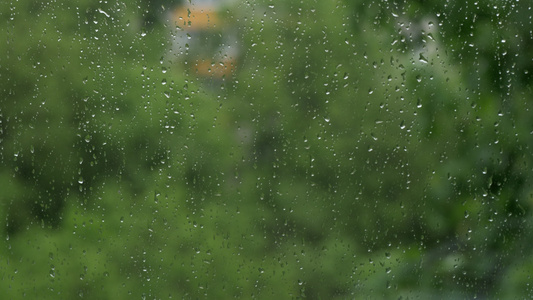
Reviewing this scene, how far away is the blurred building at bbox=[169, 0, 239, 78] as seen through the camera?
42.3 inches

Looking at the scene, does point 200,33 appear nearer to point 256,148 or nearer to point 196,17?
point 196,17

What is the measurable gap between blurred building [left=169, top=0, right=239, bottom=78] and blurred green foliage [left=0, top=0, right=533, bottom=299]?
0.01m

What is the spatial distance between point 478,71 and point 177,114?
21.2 inches

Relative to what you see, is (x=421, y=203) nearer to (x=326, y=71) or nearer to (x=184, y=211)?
(x=326, y=71)

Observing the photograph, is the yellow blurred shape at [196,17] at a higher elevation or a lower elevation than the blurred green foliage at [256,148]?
higher

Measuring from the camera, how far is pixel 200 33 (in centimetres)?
107

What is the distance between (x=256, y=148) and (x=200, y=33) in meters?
0.21

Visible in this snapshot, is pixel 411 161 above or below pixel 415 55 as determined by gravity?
below

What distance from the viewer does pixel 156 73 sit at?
108cm

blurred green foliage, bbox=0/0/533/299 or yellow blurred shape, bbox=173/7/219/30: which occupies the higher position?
yellow blurred shape, bbox=173/7/219/30

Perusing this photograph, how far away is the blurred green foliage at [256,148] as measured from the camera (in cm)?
108

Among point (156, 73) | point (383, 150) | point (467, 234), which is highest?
point (156, 73)

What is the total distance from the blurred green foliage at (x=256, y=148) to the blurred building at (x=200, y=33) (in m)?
0.01

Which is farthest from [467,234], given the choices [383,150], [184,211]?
[184,211]
